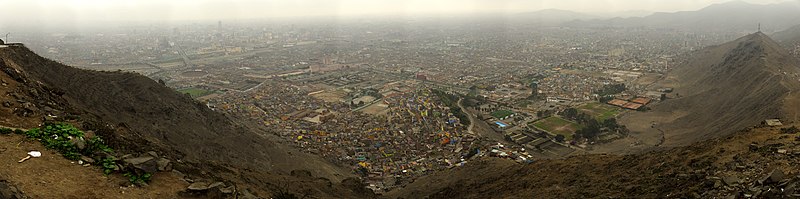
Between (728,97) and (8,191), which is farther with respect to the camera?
(728,97)

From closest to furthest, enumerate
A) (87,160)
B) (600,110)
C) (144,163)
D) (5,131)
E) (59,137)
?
(87,160) → (5,131) → (144,163) → (59,137) → (600,110)

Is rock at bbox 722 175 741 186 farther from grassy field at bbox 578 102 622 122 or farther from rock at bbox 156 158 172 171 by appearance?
grassy field at bbox 578 102 622 122

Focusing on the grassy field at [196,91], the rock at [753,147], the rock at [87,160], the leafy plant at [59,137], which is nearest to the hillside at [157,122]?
the leafy plant at [59,137]

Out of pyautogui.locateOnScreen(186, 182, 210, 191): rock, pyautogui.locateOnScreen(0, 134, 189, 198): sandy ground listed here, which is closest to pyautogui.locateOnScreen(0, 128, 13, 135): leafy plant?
pyautogui.locateOnScreen(0, 134, 189, 198): sandy ground

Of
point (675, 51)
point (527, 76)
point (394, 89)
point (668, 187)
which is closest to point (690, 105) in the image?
point (527, 76)

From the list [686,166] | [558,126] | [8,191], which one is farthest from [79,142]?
[558,126]

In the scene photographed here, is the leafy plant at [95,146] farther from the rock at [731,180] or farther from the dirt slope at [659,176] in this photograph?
the rock at [731,180]

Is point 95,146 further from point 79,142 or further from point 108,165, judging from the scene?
point 108,165
